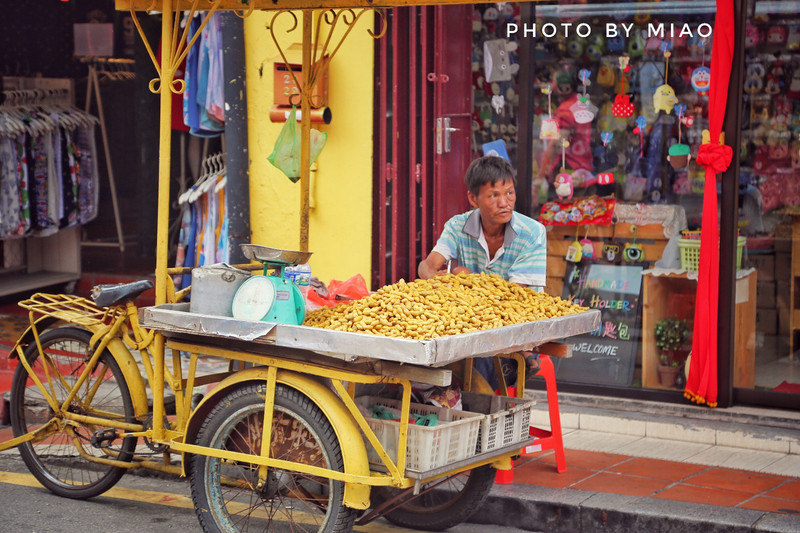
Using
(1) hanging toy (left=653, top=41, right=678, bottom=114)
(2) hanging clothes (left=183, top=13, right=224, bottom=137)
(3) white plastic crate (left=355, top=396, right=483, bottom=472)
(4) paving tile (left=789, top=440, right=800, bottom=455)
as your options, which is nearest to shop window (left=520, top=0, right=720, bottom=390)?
(1) hanging toy (left=653, top=41, right=678, bottom=114)

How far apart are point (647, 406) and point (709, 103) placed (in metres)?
1.93

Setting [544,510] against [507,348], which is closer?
[507,348]

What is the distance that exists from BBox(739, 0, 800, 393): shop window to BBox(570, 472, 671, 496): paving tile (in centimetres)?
152

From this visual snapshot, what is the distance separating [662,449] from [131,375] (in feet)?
10.2

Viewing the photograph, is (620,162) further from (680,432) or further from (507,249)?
(507,249)

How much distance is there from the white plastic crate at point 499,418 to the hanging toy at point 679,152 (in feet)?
9.06

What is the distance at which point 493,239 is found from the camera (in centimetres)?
502

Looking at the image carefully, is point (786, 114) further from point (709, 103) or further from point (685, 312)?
point (685, 312)

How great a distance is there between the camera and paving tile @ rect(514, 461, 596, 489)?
512cm

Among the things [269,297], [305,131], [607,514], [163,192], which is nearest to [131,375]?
[163,192]

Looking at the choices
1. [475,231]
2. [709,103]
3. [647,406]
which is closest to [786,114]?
[709,103]

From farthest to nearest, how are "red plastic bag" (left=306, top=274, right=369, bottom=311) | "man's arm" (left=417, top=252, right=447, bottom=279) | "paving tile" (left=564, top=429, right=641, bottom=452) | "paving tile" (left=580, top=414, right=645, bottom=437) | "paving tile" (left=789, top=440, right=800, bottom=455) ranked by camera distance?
"paving tile" (left=580, top=414, right=645, bottom=437)
"paving tile" (left=564, top=429, right=641, bottom=452)
"paving tile" (left=789, top=440, right=800, bottom=455)
"man's arm" (left=417, top=252, right=447, bottom=279)
"red plastic bag" (left=306, top=274, right=369, bottom=311)

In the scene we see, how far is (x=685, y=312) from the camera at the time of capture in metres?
6.47

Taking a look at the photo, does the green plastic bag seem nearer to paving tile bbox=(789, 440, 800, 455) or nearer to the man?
the man
